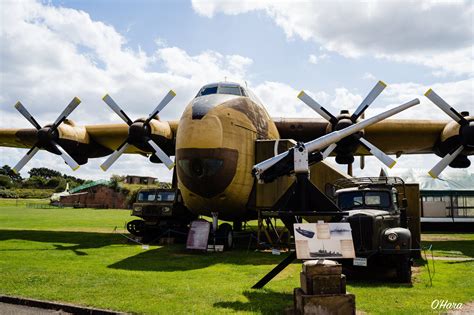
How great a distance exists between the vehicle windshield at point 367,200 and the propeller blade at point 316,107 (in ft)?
24.1

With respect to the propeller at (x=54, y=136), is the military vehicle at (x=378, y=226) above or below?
below

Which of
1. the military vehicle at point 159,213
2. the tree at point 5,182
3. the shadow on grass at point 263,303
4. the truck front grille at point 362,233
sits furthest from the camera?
the tree at point 5,182

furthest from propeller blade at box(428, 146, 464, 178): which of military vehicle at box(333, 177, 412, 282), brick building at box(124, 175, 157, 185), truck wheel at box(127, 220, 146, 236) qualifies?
brick building at box(124, 175, 157, 185)

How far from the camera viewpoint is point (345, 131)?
8.26m

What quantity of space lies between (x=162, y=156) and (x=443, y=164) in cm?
1235

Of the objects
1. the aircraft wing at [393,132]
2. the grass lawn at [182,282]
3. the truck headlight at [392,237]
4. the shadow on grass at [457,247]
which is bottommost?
the grass lawn at [182,282]

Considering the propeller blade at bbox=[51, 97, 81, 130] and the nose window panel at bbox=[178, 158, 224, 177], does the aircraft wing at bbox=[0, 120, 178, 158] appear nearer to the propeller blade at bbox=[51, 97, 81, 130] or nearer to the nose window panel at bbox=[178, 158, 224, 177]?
the propeller blade at bbox=[51, 97, 81, 130]

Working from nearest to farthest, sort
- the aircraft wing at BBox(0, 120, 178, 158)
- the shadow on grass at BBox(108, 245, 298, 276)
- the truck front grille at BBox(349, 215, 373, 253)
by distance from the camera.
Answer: the truck front grille at BBox(349, 215, 373, 253), the shadow on grass at BBox(108, 245, 298, 276), the aircraft wing at BBox(0, 120, 178, 158)

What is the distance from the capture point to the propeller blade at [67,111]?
1986 cm

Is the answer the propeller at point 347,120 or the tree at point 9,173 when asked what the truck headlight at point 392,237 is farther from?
the tree at point 9,173

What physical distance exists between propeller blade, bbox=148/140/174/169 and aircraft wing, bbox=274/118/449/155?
6.41 m

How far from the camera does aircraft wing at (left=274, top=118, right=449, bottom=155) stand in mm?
20002

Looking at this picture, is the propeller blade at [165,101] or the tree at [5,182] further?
the tree at [5,182]

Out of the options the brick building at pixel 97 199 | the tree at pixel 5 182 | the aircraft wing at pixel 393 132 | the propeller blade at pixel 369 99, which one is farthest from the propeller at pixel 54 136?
the tree at pixel 5 182
